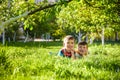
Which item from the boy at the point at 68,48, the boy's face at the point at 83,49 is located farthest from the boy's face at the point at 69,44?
the boy's face at the point at 83,49

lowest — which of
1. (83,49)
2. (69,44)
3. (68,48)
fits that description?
(83,49)

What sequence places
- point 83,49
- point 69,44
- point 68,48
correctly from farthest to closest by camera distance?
point 83,49
point 68,48
point 69,44

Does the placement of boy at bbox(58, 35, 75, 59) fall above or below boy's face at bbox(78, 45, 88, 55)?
above

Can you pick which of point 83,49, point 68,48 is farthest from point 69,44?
point 83,49

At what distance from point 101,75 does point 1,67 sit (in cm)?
197

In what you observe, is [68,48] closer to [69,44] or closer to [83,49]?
[69,44]

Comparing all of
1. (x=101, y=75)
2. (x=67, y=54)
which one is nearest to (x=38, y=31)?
(x=67, y=54)

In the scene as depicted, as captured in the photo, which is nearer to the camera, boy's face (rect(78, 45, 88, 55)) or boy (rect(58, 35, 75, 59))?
boy (rect(58, 35, 75, 59))

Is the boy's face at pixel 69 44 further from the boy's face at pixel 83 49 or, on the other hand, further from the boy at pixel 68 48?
the boy's face at pixel 83 49

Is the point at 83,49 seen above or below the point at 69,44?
below

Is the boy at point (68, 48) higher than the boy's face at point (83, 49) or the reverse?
higher

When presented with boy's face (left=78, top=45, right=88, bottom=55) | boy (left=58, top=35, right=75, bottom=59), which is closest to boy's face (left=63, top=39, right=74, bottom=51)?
boy (left=58, top=35, right=75, bottom=59)

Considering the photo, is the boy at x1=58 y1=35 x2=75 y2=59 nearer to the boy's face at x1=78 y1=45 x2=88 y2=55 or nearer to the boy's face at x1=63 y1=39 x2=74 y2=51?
the boy's face at x1=63 y1=39 x2=74 y2=51

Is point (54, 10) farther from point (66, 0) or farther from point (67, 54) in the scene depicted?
point (67, 54)
